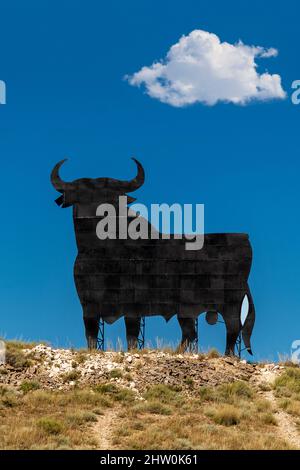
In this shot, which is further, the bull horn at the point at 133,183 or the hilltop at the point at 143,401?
the bull horn at the point at 133,183

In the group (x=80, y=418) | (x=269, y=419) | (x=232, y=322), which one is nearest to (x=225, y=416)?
(x=269, y=419)

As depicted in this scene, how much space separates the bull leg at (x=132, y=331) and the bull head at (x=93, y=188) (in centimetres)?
455

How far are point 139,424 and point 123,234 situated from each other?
8.98 metres

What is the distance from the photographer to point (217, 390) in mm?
→ 21016

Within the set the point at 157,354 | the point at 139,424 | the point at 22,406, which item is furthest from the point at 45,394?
the point at 157,354

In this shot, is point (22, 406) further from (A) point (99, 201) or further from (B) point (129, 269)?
(A) point (99, 201)

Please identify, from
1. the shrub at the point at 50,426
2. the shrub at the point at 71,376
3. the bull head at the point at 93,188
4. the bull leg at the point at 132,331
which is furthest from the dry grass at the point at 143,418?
the bull head at the point at 93,188

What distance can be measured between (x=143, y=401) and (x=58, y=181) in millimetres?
9594

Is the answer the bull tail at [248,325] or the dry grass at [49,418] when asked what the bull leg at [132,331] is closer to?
the bull tail at [248,325]

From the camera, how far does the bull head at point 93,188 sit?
2505cm

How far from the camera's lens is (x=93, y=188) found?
25156 millimetres

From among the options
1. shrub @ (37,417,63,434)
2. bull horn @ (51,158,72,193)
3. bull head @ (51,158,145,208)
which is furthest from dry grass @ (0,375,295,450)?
bull horn @ (51,158,72,193)

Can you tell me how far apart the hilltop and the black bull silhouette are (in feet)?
4.56

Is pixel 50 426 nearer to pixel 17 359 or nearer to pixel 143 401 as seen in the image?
pixel 143 401
